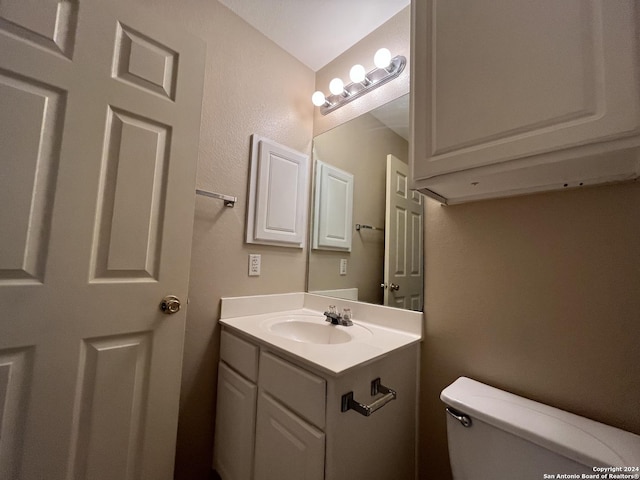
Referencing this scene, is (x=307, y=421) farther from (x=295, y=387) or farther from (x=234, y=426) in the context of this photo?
(x=234, y=426)

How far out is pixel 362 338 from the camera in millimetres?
1033

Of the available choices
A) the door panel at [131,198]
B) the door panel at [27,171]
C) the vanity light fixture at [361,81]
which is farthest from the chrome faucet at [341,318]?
the vanity light fixture at [361,81]

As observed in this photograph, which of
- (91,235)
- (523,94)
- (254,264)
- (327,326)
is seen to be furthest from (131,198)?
(523,94)

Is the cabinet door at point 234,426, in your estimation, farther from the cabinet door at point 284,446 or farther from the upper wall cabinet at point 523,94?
the upper wall cabinet at point 523,94

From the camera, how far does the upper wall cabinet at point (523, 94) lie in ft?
1.68

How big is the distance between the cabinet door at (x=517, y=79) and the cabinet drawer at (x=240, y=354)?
0.93m

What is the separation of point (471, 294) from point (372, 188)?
71cm

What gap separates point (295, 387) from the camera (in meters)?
0.83

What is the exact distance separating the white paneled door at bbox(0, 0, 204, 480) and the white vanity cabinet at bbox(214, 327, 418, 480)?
10.0 inches

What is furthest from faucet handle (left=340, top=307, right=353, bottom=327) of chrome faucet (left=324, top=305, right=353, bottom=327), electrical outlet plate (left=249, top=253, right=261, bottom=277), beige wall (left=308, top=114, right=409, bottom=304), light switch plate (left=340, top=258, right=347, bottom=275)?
electrical outlet plate (left=249, top=253, right=261, bottom=277)

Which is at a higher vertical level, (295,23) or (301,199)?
(295,23)

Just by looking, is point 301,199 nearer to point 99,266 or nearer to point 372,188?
point 372,188

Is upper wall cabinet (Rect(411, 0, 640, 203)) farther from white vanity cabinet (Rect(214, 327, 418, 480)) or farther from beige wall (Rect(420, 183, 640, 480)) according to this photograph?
white vanity cabinet (Rect(214, 327, 418, 480))

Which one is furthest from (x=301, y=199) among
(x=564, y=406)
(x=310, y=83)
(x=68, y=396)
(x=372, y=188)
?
(x=564, y=406)
